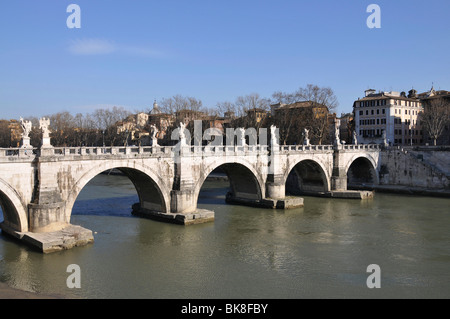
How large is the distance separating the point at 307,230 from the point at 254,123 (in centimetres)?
2586

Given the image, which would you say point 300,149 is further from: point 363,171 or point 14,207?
point 14,207

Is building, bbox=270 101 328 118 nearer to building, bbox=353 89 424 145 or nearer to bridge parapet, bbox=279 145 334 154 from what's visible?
building, bbox=353 89 424 145

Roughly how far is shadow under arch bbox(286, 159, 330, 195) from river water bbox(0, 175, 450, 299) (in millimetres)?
8144

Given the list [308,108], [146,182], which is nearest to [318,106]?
[308,108]

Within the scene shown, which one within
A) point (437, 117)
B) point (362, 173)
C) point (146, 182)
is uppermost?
point (437, 117)

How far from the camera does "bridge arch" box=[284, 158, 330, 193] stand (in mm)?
34250

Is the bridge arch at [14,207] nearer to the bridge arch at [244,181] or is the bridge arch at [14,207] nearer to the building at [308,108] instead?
the bridge arch at [244,181]

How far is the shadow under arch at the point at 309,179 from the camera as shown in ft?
113

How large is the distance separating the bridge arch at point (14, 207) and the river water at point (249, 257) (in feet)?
2.62

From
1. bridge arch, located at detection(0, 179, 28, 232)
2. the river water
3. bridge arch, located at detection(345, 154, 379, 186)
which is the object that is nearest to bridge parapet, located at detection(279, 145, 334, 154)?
bridge arch, located at detection(345, 154, 379, 186)

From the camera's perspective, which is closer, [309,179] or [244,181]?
[244,181]

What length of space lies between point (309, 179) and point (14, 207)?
2468cm

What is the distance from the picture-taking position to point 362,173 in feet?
134
